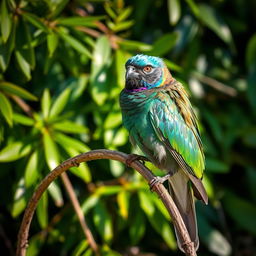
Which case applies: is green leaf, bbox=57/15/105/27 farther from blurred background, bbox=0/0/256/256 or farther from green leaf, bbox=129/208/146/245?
green leaf, bbox=129/208/146/245

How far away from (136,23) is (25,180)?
1852mm

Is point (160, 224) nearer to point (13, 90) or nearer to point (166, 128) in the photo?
point (166, 128)

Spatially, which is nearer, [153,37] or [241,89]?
[153,37]

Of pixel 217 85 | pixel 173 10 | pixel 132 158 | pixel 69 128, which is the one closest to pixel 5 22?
pixel 69 128

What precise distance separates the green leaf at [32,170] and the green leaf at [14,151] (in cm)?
7

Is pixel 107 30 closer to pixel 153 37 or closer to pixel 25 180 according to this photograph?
pixel 153 37

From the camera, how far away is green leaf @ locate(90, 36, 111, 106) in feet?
13.9

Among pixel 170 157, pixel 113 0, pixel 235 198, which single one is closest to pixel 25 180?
pixel 170 157

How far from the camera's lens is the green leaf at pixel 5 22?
3697mm

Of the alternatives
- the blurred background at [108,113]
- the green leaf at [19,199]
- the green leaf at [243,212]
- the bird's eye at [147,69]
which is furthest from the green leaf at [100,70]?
the green leaf at [243,212]

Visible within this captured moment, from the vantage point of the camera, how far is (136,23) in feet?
16.4

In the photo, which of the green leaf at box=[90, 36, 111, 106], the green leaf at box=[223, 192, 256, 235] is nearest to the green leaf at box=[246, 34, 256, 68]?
the green leaf at box=[223, 192, 256, 235]

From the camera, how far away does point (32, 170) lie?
3979 millimetres

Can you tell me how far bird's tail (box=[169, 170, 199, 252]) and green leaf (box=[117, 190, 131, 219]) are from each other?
0.86 meters
